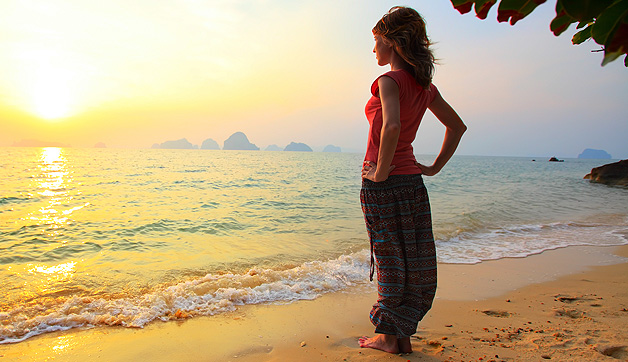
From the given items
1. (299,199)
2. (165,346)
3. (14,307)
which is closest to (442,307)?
(165,346)

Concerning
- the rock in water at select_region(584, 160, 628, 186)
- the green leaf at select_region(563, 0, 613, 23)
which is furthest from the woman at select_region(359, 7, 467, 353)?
the rock in water at select_region(584, 160, 628, 186)

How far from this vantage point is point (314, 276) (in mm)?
4973

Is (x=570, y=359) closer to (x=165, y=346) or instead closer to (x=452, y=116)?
(x=452, y=116)

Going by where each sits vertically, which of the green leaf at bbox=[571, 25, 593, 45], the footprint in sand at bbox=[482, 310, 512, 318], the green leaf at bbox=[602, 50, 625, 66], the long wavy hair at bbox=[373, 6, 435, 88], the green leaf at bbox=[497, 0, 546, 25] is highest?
the long wavy hair at bbox=[373, 6, 435, 88]

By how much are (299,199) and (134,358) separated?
10892 millimetres

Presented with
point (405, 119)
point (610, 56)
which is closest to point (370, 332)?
point (405, 119)

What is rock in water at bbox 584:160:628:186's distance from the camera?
23019 mm

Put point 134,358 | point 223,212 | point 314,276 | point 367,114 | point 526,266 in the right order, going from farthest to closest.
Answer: point 223,212
point 526,266
point 314,276
point 134,358
point 367,114

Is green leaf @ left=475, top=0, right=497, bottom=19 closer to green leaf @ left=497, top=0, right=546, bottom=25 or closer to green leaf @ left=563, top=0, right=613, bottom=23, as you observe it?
green leaf @ left=497, top=0, right=546, bottom=25

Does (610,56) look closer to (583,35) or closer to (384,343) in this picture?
(583,35)

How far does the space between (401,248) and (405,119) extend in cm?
87

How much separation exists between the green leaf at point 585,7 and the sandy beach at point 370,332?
2424mm

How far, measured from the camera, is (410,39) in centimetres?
228

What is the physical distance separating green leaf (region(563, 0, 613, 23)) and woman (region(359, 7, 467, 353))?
1.54m
